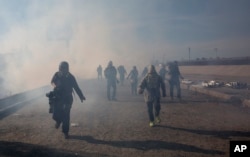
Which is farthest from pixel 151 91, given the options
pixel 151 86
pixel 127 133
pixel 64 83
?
pixel 64 83

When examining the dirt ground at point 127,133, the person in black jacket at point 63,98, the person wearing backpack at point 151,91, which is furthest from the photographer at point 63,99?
the person wearing backpack at point 151,91

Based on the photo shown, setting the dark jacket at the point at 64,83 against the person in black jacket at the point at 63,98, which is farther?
the dark jacket at the point at 64,83

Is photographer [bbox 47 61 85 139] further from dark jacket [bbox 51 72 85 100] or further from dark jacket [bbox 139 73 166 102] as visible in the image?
dark jacket [bbox 139 73 166 102]

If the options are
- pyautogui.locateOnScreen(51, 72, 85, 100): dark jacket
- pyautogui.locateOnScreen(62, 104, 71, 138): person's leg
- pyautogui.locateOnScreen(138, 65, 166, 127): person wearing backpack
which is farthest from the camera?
pyautogui.locateOnScreen(138, 65, 166, 127): person wearing backpack

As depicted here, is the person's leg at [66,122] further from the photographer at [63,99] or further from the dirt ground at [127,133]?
the dirt ground at [127,133]

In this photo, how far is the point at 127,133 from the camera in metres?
8.36

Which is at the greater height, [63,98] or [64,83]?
[64,83]

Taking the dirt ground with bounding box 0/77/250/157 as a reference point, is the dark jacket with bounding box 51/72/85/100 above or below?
above

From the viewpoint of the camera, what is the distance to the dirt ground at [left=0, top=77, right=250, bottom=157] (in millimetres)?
6648

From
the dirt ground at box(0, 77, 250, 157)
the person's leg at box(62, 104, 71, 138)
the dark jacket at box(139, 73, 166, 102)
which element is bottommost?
the dirt ground at box(0, 77, 250, 157)

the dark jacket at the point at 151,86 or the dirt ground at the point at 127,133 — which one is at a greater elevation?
the dark jacket at the point at 151,86

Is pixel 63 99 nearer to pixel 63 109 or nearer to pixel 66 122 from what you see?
pixel 63 109

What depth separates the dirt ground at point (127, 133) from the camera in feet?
21.8

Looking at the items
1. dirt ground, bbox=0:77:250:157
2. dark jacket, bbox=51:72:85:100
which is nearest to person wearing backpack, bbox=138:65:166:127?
dirt ground, bbox=0:77:250:157
